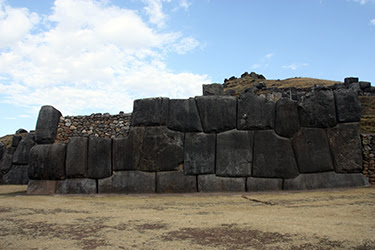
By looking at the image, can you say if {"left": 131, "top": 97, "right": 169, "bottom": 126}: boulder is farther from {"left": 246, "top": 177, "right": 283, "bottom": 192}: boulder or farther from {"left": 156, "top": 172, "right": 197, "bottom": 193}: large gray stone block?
{"left": 246, "top": 177, "right": 283, "bottom": 192}: boulder

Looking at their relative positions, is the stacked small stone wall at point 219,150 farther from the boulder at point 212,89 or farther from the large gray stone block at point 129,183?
the boulder at point 212,89

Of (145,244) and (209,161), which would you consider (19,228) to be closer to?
(145,244)

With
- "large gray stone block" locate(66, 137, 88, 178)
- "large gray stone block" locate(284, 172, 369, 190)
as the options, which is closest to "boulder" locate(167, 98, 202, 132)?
"large gray stone block" locate(66, 137, 88, 178)

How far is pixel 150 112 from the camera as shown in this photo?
8297 millimetres

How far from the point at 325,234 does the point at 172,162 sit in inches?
199

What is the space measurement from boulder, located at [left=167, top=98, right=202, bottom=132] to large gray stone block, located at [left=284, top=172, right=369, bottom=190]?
2883 millimetres

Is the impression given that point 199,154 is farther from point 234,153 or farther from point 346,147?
point 346,147

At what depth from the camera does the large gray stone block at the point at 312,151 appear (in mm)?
7852

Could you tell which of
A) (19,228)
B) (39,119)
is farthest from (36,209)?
(39,119)

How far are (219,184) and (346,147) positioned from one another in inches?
141

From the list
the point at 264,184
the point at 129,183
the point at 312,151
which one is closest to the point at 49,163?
the point at 129,183

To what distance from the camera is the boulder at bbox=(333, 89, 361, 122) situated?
7984 mm

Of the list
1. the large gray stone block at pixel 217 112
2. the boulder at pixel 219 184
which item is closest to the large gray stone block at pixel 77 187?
the boulder at pixel 219 184

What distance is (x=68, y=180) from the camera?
27.2ft
